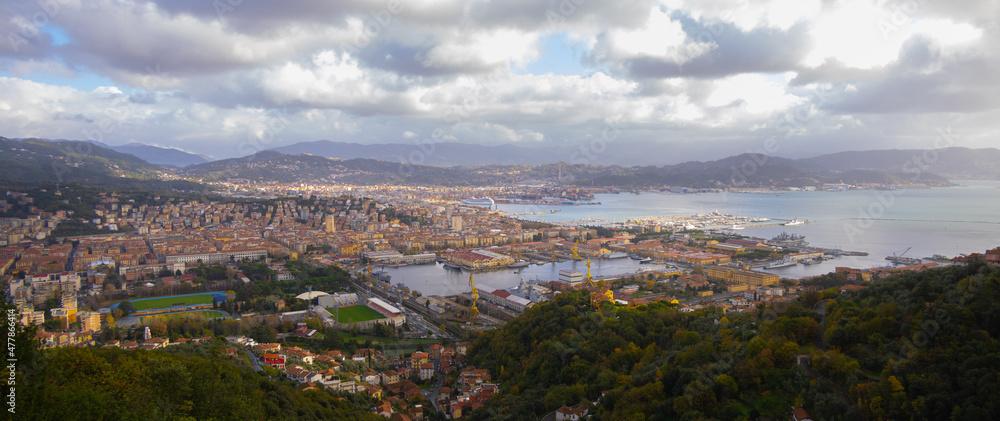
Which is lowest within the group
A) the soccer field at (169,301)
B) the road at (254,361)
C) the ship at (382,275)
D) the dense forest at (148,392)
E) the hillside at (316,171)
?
the ship at (382,275)

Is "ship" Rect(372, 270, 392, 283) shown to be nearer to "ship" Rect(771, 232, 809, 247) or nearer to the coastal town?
the coastal town

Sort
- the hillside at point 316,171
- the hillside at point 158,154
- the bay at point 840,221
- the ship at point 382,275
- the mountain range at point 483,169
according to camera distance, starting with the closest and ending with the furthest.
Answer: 1. the ship at point 382,275
2. the bay at point 840,221
3. the mountain range at point 483,169
4. the hillside at point 316,171
5. the hillside at point 158,154

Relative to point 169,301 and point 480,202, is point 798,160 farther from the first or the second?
point 169,301

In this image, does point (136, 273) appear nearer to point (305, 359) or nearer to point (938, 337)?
point (305, 359)

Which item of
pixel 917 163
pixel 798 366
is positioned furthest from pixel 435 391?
pixel 917 163

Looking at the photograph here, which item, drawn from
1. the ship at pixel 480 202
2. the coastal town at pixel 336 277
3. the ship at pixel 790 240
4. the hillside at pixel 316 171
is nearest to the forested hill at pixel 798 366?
the coastal town at pixel 336 277

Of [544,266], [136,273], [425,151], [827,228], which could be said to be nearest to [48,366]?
[136,273]

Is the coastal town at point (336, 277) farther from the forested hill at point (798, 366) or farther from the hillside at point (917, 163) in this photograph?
the hillside at point (917, 163)
